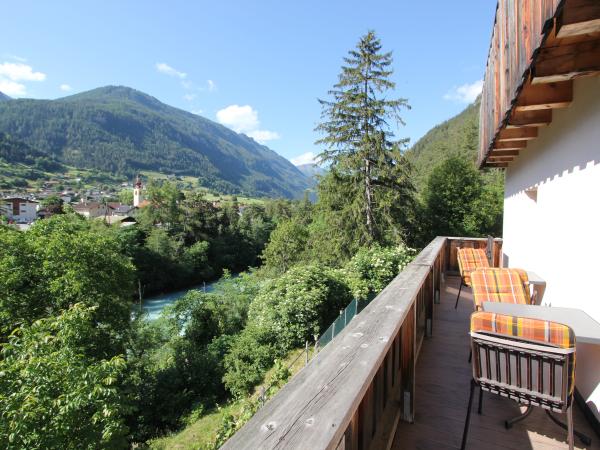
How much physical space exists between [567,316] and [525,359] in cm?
90

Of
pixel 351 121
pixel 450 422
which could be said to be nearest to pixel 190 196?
pixel 351 121

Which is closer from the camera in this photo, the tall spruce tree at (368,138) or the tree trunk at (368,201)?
the tall spruce tree at (368,138)

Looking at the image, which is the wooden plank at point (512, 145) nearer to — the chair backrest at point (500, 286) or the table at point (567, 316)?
the chair backrest at point (500, 286)

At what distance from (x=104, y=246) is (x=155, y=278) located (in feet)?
73.5

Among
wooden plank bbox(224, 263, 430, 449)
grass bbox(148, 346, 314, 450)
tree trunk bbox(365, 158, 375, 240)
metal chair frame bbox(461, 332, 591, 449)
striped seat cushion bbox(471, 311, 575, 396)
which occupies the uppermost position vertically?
tree trunk bbox(365, 158, 375, 240)

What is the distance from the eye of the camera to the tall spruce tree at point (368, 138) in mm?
13219

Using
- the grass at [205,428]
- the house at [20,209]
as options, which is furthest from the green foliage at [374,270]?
the house at [20,209]

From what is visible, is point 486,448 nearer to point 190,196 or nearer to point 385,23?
point 385,23

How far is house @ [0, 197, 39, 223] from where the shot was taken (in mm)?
57519

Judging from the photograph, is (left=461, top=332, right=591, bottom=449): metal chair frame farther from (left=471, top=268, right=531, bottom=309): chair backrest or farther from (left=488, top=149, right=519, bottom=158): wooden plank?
(left=488, top=149, right=519, bottom=158): wooden plank

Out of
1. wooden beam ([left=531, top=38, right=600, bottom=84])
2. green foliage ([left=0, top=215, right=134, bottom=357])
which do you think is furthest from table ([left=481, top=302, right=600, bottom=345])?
green foliage ([left=0, top=215, right=134, bottom=357])

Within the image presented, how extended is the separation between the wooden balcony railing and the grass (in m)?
6.02

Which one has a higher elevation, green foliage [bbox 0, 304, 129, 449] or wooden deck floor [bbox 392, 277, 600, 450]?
wooden deck floor [bbox 392, 277, 600, 450]

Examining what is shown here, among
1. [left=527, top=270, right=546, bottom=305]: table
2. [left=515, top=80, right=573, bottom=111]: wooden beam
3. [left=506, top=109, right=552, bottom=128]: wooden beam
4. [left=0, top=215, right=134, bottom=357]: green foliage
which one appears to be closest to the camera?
[left=515, top=80, right=573, bottom=111]: wooden beam
